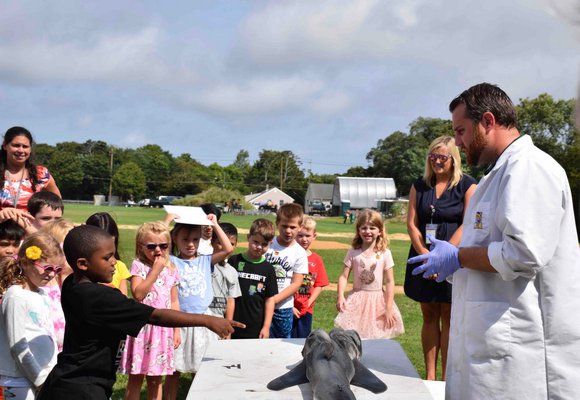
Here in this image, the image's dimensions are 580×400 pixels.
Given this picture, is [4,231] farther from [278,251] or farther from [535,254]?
[535,254]

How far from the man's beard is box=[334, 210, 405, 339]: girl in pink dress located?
9.49 feet

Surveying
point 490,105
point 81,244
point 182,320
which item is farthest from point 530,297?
point 81,244

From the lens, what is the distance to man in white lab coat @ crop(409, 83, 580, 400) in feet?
8.87

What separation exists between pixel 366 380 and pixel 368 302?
277 centimetres

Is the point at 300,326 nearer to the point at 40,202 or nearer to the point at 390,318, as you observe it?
the point at 390,318

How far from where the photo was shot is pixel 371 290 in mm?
6113

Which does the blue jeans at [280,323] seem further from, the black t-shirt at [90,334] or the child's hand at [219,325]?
the black t-shirt at [90,334]

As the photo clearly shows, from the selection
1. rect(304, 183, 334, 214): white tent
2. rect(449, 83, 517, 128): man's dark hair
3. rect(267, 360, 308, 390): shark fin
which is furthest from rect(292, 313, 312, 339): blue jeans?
rect(304, 183, 334, 214): white tent

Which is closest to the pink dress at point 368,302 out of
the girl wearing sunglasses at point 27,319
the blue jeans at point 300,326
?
the blue jeans at point 300,326

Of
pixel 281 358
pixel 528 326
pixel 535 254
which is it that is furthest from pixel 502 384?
pixel 281 358

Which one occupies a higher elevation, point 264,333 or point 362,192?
point 362,192

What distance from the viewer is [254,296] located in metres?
5.27

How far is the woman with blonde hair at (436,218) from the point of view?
5258mm

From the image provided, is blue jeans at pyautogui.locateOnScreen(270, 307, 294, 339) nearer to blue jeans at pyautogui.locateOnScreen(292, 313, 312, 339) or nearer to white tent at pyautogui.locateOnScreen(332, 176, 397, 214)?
blue jeans at pyautogui.locateOnScreen(292, 313, 312, 339)
